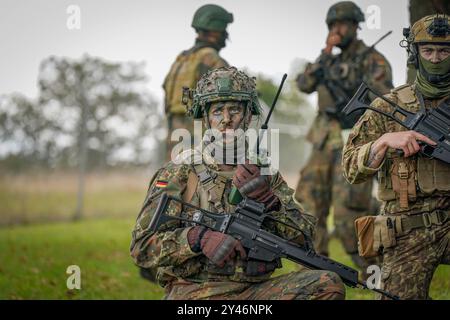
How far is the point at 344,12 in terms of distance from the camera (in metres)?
10.4

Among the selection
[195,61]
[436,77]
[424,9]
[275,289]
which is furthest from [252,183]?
[195,61]

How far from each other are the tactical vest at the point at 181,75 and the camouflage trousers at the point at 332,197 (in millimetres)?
1631

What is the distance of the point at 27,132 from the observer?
997 inches

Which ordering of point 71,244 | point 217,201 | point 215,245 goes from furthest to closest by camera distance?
point 71,244
point 217,201
point 215,245

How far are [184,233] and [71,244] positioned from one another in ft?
33.6

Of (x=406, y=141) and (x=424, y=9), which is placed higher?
(x=424, y=9)

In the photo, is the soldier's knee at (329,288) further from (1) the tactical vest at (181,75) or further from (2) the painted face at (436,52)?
(1) the tactical vest at (181,75)

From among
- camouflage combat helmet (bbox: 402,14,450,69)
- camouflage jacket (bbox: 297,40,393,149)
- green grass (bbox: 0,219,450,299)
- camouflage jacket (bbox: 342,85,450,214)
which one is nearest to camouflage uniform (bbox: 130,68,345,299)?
camouflage jacket (bbox: 342,85,450,214)

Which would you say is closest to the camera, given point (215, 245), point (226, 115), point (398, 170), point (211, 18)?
point (215, 245)

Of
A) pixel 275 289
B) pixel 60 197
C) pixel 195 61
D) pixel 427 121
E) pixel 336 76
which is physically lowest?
pixel 60 197

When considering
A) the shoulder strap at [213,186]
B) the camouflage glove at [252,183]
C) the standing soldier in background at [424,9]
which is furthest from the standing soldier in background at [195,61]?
the camouflage glove at [252,183]

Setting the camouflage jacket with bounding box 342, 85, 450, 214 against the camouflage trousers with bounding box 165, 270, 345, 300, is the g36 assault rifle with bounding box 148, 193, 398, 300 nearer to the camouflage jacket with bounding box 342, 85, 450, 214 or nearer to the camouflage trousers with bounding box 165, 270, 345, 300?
the camouflage trousers with bounding box 165, 270, 345, 300

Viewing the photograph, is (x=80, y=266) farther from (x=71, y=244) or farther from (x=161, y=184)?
(x=161, y=184)

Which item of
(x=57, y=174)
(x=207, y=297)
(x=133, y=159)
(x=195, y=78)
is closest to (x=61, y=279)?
(x=195, y=78)
